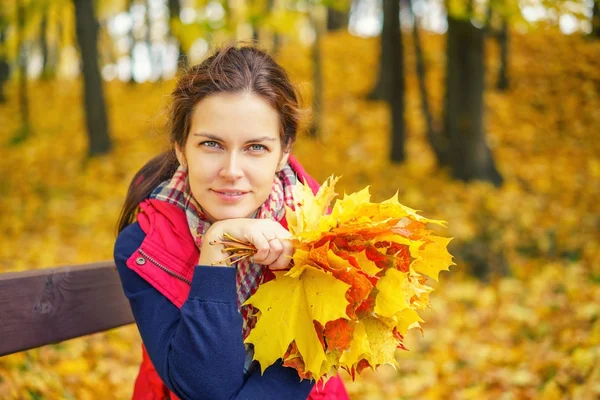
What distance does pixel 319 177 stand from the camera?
8.16 m

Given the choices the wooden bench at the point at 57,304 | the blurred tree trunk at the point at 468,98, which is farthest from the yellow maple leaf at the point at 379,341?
the blurred tree trunk at the point at 468,98

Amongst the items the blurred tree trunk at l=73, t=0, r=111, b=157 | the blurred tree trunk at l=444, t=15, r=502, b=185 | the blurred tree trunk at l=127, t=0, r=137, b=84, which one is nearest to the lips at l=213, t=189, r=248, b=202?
the blurred tree trunk at l=444, t=15, r=502, b=185

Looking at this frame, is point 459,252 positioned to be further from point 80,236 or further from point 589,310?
point 80,236

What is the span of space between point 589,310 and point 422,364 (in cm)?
146

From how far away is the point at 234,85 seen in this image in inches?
59.5

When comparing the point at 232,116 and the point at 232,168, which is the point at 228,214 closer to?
the point at 232,168

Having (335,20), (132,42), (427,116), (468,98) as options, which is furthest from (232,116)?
(132,42)

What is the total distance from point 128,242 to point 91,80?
28.7ft

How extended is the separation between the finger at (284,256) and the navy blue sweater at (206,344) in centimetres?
13

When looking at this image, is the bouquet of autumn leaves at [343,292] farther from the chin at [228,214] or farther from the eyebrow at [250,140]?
the eyebrow at [250,140]

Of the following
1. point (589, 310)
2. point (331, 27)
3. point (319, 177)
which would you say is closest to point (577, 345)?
point (589, 310)

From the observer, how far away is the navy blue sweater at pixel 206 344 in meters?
1.38

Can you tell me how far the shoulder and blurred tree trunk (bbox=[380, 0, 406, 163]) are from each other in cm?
731

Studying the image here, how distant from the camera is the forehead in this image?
1.49m
